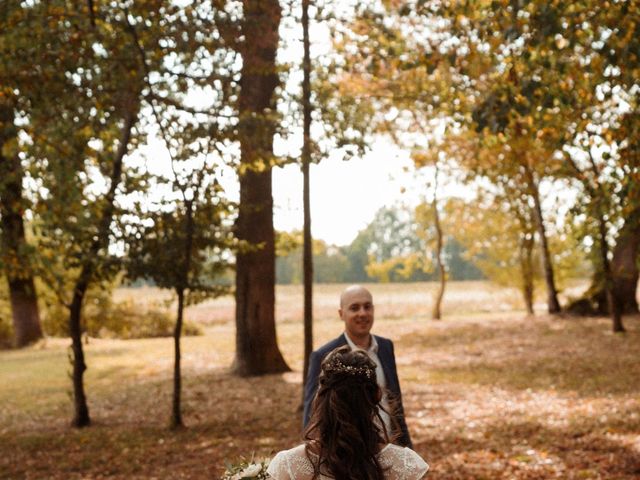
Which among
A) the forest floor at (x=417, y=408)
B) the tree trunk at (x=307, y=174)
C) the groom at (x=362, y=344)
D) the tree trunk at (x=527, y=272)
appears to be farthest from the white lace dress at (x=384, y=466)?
the tree trunk at (x=527, y=272)

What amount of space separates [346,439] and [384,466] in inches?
11.0

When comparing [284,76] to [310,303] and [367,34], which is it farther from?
[310,303]

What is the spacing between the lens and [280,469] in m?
3.52

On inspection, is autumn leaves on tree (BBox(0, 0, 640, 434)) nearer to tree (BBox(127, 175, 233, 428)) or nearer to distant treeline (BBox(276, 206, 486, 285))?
tree (BBox(127, 175, 233, 428))

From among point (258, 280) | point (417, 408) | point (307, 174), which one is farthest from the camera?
point (258, 280)

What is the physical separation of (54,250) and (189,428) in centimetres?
361

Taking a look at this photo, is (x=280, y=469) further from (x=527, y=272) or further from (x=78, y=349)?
(x=527, y=272)

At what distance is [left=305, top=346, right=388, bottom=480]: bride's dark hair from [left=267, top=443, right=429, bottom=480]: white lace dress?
4 centimetres

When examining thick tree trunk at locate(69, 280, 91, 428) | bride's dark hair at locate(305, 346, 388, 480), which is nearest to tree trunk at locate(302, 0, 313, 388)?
thick tree trunk at locate(69, 280, 91, 428)

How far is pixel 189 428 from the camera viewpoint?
13.2m

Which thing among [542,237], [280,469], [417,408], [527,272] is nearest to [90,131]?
[417,408]

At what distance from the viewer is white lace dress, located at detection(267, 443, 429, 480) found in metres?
3.47

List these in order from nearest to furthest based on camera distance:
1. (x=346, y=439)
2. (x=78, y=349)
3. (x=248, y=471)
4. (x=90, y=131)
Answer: (x=346, y=439), (x=248, y=471), (x=90, y=131), (x=78, y=349)

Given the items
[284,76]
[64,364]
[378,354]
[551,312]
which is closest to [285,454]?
[378,354]
